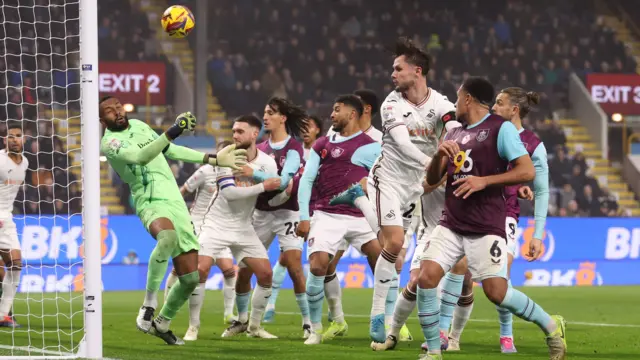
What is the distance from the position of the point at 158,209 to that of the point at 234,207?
1.62 metres

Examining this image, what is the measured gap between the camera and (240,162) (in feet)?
27.8

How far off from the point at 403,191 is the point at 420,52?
1190 mm

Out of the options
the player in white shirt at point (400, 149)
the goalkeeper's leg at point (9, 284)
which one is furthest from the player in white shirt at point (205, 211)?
the player in white shirt at point (400, 149)

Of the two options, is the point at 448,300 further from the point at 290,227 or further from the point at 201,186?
the point at 201,186

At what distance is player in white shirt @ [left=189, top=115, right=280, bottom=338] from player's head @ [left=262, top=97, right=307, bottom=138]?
0.52m

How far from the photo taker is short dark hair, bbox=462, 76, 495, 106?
7.23 m

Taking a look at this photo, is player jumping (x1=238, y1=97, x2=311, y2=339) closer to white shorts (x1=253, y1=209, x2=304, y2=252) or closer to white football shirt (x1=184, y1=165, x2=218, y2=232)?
white shorts (x1=253, y1=209, x2=304, y2=252)

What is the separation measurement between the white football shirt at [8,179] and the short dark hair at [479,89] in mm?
6579

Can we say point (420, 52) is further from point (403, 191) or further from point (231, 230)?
point (231, 230)

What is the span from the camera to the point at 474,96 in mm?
7242

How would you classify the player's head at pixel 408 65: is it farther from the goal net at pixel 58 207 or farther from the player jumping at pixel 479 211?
the goal net at pixel 58 207

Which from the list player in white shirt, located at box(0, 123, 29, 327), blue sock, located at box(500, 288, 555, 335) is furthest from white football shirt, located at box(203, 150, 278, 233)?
blue sock, located at box(500, 288, 555, 335)

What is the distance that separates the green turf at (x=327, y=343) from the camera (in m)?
8.32

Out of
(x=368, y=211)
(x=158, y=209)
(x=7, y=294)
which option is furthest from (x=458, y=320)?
(x=7, y=294)
